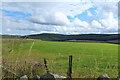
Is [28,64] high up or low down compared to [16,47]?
down

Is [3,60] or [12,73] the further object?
[3,60]

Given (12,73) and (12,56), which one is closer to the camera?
(12,73)

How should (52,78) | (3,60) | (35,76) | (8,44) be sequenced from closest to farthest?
1. (52,78)
2. (35,76)
3. (3,60)
4. (8,44)

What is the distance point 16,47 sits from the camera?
6930mm

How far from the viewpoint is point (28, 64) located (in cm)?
667

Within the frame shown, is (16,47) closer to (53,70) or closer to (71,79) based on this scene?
(53,70)

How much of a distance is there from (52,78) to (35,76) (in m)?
0.76

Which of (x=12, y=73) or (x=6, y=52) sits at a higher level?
(x=6, y=52)

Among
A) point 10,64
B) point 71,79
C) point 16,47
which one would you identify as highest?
point 16,47

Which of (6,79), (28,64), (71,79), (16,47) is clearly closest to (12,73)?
(6,79)

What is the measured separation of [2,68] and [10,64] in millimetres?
358

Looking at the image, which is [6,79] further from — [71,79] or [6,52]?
[71,79]

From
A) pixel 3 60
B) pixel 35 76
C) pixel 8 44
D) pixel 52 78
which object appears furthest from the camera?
pixel 8 44

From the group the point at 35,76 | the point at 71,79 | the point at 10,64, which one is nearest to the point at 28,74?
the point at 35,76
